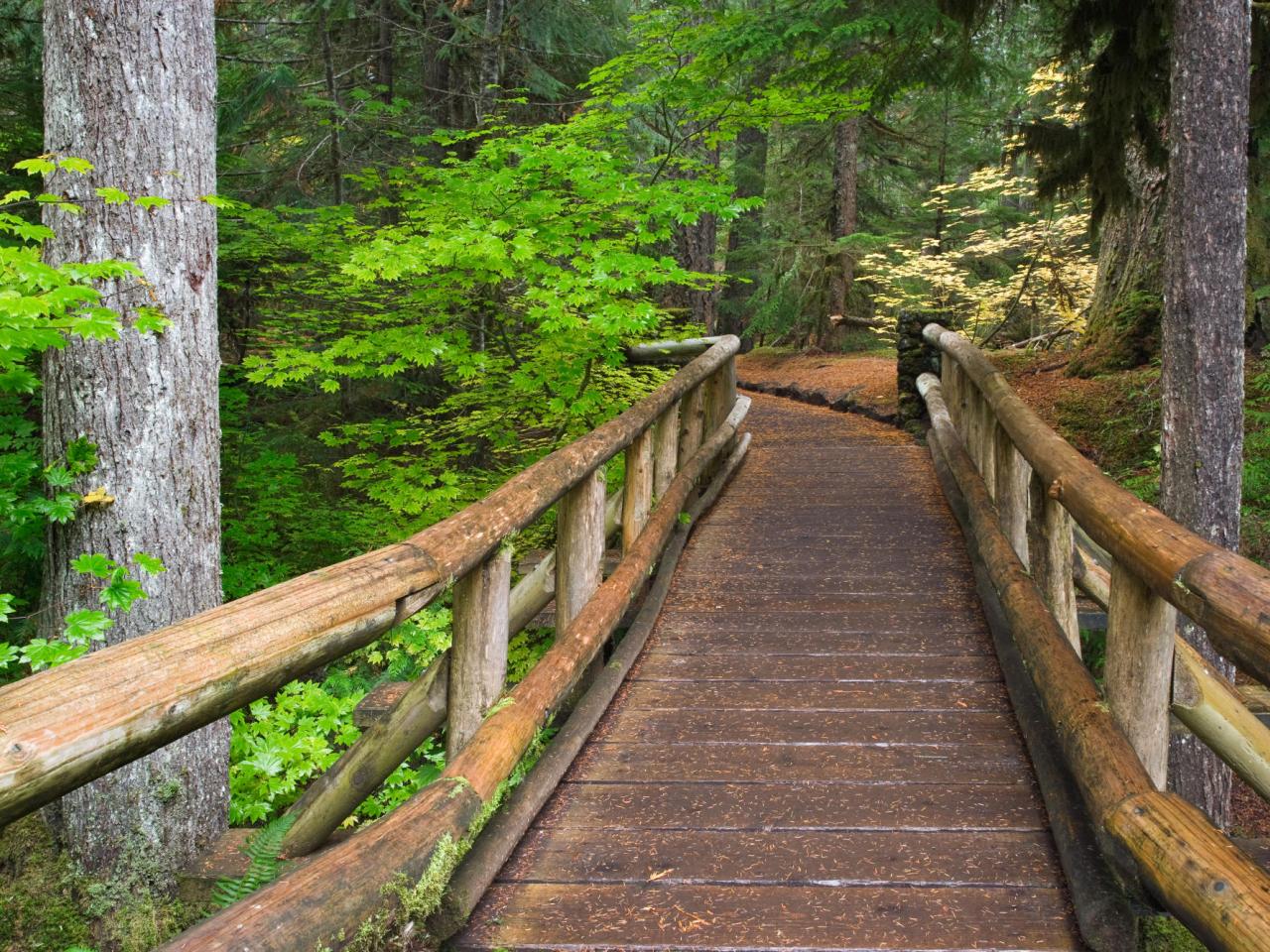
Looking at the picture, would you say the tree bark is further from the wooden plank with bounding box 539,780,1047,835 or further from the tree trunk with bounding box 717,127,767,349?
the wooden plank with bounding box 539,780,1047,835

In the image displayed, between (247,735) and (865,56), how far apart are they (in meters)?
7.14

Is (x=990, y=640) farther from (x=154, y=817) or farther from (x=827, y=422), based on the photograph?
(x=827, y=422)

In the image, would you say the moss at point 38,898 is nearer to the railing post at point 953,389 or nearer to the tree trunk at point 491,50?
the railing post at point 953,389

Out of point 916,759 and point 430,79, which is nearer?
point 916,759

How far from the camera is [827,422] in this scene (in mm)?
12148

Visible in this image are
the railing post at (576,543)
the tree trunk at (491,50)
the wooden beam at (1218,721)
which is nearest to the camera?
the wooden beam at (1218,721)

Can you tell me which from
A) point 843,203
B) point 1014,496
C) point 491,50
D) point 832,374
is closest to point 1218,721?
point 1014,496

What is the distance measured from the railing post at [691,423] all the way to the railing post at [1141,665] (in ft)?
15.4

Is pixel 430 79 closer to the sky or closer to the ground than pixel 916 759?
closer to the sky

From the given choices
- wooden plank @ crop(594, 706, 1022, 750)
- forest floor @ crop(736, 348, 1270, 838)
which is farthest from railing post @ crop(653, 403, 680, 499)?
forest floor @ crop(736, 348, 1270, 838)

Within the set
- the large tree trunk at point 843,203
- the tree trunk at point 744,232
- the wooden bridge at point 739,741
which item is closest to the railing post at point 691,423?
the wooden bridge at point 739,741

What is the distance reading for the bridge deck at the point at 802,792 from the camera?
8.02ft

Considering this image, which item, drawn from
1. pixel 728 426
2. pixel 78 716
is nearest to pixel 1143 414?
pixel 728 426

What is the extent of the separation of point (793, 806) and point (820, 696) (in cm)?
98
